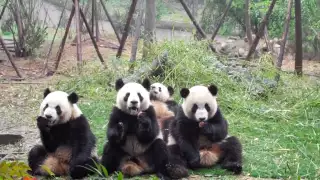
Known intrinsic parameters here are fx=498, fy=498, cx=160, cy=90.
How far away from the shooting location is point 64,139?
4547 millimetres

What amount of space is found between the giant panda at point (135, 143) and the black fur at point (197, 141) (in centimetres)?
23

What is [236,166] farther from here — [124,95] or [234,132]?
[234,132]

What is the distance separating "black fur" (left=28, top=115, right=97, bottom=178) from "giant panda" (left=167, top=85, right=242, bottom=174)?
0.82 m

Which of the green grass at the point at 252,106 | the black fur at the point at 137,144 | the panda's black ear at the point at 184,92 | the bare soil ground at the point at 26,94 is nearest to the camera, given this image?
the black fur at the point at 137,144

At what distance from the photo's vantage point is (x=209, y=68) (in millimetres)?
8188

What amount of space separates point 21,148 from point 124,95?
1.84 meters

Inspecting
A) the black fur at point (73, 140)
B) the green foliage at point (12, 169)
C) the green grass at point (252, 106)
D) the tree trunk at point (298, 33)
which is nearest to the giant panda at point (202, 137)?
the green grass at point (252, 106)

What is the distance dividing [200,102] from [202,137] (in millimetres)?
394

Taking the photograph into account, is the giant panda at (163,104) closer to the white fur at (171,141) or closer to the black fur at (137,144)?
the white fur at (171,141)

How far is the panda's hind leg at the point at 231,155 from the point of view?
181 inches

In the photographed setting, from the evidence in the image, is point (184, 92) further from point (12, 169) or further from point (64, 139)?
point (12, 169)

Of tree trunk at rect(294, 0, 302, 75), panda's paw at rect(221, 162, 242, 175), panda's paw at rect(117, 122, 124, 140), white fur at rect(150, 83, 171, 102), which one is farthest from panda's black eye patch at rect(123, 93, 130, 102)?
tree trunk at rect(294, 0, 302, 75)

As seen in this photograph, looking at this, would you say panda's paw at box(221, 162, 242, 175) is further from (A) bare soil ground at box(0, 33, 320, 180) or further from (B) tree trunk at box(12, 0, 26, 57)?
(B) tree trunk at box(12, 0, 26, 57)

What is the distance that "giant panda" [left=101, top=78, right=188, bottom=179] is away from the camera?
4.41 metres
